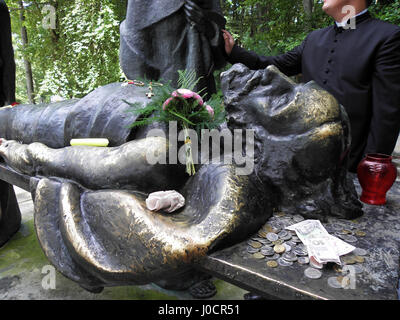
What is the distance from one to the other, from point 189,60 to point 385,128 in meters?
1.53

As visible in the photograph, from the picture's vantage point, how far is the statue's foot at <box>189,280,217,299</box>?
2318 millimetres

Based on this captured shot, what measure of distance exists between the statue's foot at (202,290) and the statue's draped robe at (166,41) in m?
1.60

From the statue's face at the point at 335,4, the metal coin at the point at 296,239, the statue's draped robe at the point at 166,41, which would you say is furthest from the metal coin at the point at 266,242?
the statue's face at the point at 335,4

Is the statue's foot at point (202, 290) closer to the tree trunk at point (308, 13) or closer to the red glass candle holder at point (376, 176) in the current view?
the red glass candle holder at point (376, 176)

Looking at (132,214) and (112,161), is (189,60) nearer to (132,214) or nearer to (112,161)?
(112,161)

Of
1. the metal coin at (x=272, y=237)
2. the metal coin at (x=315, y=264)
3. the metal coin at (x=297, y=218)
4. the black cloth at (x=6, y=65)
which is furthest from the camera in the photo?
the black cloth at (x=6, y=65)

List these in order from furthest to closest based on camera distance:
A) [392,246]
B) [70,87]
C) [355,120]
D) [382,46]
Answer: [70,87] → [355,120] → [382,46] → [392,246]

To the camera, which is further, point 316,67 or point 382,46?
point 316,67

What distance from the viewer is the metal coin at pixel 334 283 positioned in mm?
1012

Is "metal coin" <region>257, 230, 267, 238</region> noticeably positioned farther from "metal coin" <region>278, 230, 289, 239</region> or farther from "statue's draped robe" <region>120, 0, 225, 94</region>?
"statue's draped robe" <region>120, 0, 225, 94</region>

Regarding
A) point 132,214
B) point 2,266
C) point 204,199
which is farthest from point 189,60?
point 2,266

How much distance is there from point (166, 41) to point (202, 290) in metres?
1.99

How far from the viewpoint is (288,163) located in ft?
4.81

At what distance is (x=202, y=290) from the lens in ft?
7.68
